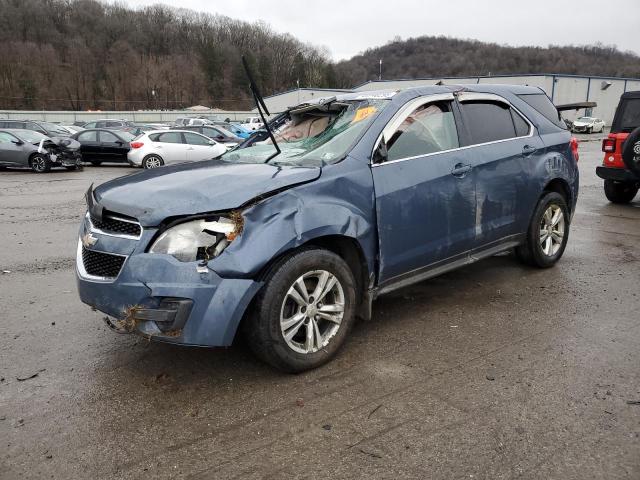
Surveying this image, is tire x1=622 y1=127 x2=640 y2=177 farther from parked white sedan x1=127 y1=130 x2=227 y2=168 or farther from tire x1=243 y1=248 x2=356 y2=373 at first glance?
parked white sedan x1=127 y1=130 x2=227 y2=168

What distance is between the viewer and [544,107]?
5555 mm

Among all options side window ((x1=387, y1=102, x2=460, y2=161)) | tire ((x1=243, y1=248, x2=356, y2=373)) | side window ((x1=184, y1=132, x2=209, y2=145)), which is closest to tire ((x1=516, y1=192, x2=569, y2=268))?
side window ((x1=387, y1=102, x2=460, y2=161))

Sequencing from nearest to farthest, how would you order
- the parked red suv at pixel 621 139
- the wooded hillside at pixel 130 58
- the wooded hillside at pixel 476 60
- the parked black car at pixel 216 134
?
the parked red suv at pixel 621 139
the parked black car at pixel 216 134
the wooded hillside at pixel 476 60
the wooded hillside at pixel 130 58

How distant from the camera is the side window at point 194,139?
18.1 metres

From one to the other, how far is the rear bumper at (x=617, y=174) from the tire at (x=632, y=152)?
1.59m

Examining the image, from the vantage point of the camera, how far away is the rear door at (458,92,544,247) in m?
4.53

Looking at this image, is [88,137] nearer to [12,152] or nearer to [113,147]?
[113,147]

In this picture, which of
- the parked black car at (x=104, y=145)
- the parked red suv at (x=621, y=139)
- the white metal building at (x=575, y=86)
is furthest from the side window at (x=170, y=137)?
the white metal building at (x=575, y=86)

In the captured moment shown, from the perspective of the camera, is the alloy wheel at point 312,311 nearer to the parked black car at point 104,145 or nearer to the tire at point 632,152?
the tire at point 632,152

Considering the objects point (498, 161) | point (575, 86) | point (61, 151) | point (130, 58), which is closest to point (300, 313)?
point (498, 161)

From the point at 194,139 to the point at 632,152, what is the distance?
45.5 ft

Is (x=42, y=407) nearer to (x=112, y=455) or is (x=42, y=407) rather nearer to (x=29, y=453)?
(x=29, y=453)

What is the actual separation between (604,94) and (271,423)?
67.8 m

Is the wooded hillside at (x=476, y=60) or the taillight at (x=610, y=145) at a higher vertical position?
the wooded hillside at (x=476, y=60)
